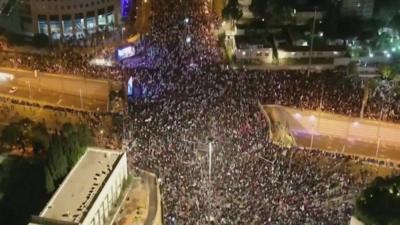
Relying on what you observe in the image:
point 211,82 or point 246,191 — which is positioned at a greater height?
point 211,82

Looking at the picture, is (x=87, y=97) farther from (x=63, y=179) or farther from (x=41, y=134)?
(x=63, y=179)

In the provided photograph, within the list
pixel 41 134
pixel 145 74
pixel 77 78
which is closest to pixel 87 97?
pixel 77 78

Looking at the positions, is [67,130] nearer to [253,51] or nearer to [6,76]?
[6,76]

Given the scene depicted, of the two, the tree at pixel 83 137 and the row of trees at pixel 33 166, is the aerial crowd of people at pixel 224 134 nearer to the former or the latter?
the tree at pixel 83 137

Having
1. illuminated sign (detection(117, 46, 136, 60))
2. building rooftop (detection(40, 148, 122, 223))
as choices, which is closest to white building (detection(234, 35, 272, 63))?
illuminated sign (detection(117, 46, 136, 60))

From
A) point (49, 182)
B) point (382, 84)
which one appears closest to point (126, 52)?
point (382, 84)

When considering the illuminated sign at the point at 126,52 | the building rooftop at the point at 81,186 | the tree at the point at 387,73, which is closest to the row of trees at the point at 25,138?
the building rooftop at the point at 81,186
